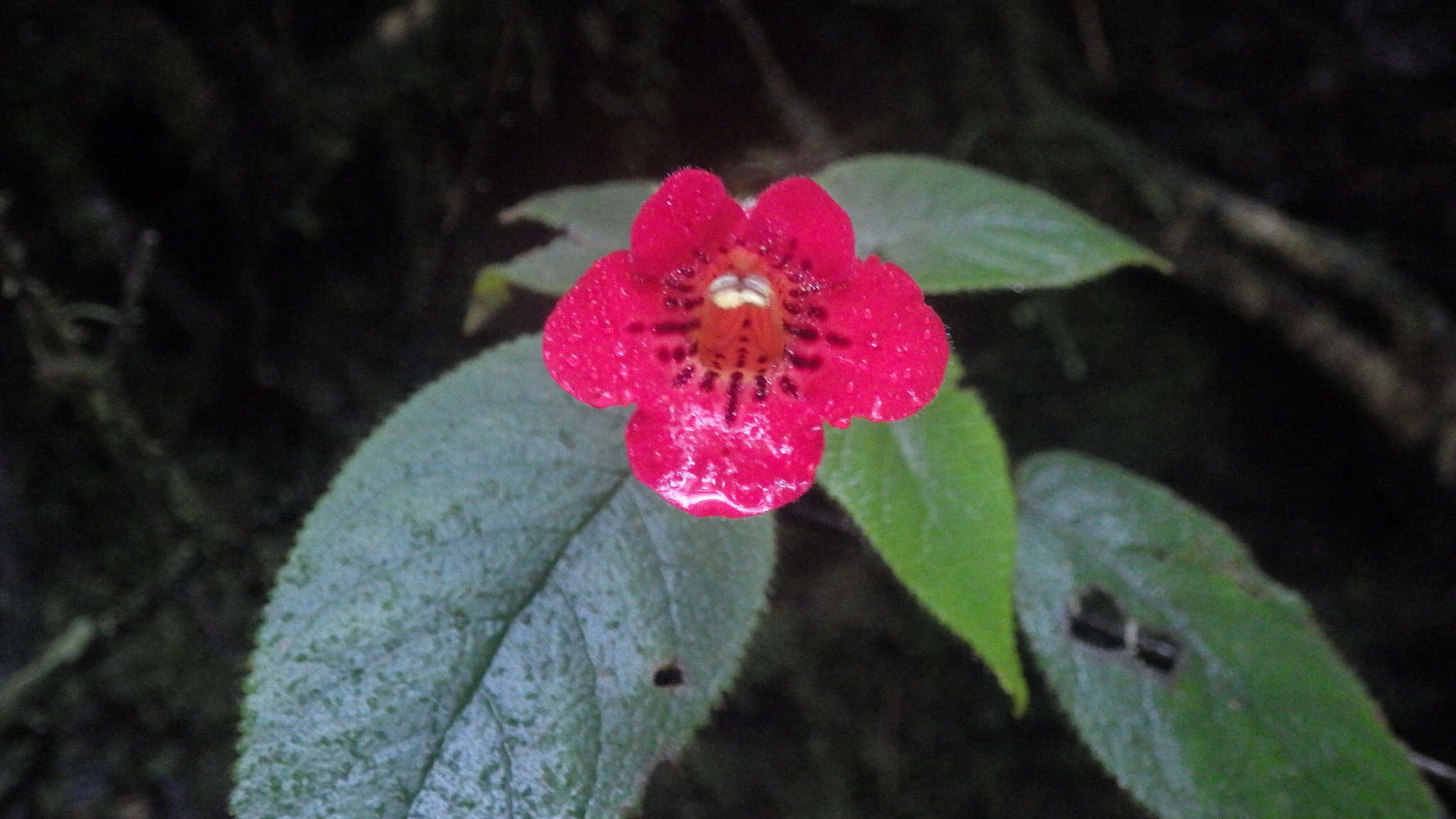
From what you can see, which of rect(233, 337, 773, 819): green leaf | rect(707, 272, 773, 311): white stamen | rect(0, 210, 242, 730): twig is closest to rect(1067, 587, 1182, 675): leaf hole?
rect(233, 337, 773, 819): green leaf

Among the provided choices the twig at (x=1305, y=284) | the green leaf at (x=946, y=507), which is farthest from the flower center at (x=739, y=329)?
the twig at (x=1305, y=284)

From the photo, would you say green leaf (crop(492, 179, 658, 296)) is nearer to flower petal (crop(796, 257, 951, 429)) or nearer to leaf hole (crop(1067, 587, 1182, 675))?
flower petal (crop(796, 257, 951, 429))

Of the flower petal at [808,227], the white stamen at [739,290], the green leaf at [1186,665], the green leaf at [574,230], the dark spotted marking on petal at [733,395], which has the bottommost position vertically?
the green leaf at [1186,665]

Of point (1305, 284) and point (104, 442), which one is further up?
point (104, 442)

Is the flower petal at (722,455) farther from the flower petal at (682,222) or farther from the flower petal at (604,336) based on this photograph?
the flower petal at (682,222)

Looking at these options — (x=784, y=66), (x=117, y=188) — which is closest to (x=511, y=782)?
(x=117, y=188)

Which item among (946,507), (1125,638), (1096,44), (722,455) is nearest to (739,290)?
(722,455)

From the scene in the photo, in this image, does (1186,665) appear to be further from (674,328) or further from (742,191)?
(742,191)

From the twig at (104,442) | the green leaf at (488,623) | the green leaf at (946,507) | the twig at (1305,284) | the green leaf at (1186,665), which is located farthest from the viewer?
the twig at (1305,284)

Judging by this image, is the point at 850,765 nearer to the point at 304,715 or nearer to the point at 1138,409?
the point at 1138,409
